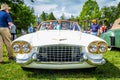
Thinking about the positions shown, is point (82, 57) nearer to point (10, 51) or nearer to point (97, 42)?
point (97, 42)

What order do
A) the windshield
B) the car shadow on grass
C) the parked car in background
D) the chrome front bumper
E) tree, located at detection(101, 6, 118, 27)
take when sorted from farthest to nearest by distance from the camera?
tree, located at detection(101, 6, 118, 27) < the parked car in background < the windshield < the car shadow on grass < the chrome front bumper

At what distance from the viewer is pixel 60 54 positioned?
20.8 feet

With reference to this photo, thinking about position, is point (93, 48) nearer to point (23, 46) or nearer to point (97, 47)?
point (97, 47)

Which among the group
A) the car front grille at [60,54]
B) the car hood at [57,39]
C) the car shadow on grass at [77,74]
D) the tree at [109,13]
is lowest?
the car shadow on grass at [77,74]

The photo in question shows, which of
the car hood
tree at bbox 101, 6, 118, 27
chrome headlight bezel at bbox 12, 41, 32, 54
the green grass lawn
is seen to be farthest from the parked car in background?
tree at bbox 101, 6, 118, 27

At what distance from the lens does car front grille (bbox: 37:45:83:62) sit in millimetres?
6309

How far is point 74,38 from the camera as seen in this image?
6676 mm

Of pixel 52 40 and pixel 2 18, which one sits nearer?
pixel 52 40

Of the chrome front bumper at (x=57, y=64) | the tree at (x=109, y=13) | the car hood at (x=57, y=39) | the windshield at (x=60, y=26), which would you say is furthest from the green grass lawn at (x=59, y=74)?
the tree at (x=109, y=13)

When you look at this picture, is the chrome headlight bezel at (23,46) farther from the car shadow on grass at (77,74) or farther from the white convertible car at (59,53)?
the car shadow on grass at (77,74)

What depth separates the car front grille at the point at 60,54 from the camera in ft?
20.7

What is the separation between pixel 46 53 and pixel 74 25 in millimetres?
2283

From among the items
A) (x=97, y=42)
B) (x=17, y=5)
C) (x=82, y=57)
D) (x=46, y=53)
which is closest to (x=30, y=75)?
(x=46, y=53)

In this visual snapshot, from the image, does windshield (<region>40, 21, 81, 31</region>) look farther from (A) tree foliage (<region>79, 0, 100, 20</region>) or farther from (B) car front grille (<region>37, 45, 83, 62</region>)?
(A) tree foliage (<region>79, 0, 100, 20</region>)
